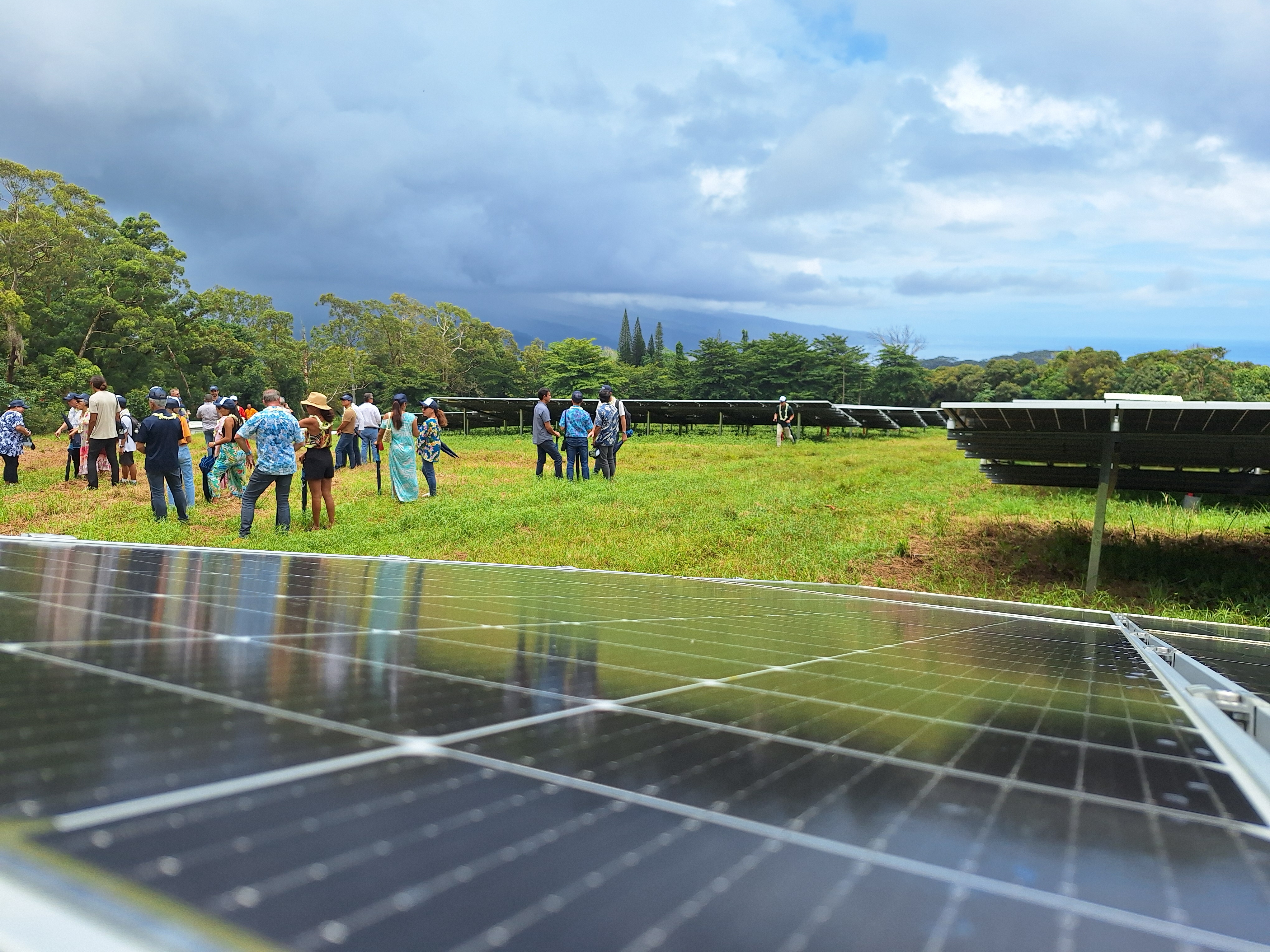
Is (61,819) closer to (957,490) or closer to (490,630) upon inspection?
(490,630)

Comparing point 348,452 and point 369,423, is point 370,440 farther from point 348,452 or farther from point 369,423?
point 348,452

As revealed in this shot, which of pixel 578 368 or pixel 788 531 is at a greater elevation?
pixel 578 368

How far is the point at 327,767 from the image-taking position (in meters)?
1.15

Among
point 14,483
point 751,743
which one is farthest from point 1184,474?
point 14,483

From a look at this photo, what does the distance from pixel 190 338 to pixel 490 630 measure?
191ft

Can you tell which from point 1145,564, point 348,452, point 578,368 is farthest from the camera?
point 578,368

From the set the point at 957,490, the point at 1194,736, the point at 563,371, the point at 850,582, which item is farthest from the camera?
the point at 563,371

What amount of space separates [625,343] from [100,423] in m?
147

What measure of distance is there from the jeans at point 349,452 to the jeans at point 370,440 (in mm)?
178

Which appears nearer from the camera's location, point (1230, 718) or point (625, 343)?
point (1230, 718)

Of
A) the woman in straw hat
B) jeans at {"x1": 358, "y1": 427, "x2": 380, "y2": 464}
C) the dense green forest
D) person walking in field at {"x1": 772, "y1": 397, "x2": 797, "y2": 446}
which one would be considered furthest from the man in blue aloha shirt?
the dense green forest

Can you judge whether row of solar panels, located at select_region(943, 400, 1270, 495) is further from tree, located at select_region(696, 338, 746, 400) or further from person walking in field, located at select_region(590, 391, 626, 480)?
tree, located at select_region(696, 338, 746, 400)

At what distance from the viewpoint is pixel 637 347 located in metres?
141

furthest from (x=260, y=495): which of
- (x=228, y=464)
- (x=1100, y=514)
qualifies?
(x=1100, y=514)
